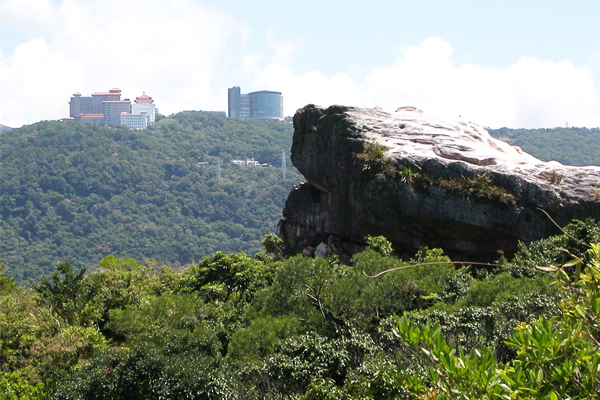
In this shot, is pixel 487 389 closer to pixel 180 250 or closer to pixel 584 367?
pixel 584 367

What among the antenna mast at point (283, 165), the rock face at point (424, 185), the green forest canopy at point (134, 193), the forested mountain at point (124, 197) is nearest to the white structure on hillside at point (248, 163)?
the forested mountain at point (124, 197)

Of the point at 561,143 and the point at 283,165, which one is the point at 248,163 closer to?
the point at 283,165

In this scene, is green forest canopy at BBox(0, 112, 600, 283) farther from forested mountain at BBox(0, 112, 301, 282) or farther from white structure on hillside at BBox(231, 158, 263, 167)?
white structure on hillside at BBox(231, 158, 263, 167)

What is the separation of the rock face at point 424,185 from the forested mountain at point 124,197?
6563cm

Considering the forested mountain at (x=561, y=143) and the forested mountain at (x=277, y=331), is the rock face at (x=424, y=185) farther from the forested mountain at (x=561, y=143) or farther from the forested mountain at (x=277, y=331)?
the forested mountain at (x=561, y=143)

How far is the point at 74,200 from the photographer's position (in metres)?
119

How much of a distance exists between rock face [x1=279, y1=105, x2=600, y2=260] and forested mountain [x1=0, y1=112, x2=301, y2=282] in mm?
65634

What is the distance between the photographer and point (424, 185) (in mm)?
25375

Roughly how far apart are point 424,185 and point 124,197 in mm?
107213

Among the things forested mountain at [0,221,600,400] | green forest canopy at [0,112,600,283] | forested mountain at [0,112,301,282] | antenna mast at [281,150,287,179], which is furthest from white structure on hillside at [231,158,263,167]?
forested mountain at [0,221,600,400]

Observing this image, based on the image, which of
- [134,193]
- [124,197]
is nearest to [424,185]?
[124,197]

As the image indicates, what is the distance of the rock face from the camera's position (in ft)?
76.6

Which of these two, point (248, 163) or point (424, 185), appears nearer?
point (424, 185)

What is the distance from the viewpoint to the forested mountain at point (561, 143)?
9412 cm
